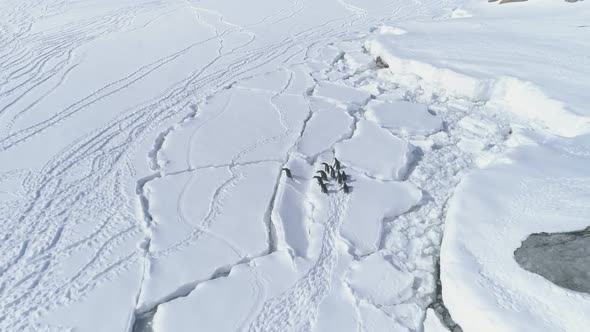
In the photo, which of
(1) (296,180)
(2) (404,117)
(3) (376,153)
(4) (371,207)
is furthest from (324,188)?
(2) (404,117)

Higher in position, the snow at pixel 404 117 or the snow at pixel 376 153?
the snow at pixel 376 153

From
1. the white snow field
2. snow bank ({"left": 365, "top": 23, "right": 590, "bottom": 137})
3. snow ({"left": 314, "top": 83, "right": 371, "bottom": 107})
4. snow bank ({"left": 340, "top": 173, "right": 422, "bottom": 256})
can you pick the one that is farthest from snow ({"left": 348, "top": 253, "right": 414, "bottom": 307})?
snow ({"left": 314, "top": 83, "right": 371, "bottom": 107})

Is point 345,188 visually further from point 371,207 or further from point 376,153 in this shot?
point 376,153

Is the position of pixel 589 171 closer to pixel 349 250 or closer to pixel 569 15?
pixel 349 250

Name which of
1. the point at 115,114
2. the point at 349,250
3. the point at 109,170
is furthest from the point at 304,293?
the point at 115,114

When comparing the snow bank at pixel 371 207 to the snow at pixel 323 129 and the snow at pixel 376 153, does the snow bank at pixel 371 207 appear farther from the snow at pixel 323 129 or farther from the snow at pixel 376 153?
the snow at pixel 323 129

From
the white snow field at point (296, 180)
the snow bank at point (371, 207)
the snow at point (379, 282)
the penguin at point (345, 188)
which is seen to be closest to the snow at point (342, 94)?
the white snow field at point (296, 180)

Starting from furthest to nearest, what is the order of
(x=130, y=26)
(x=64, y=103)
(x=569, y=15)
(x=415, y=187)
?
(x=130, y=26) → (x=569, y=15) → (x=64, y=103) → (x=415, y=187)
